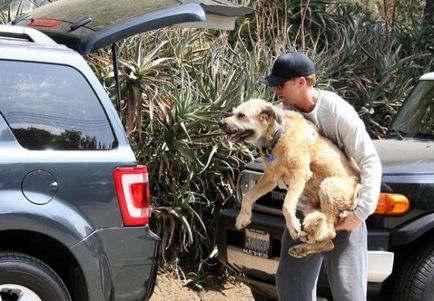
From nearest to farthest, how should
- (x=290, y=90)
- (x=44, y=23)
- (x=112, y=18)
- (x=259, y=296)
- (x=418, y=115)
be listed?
(x=290, y=90) < (x=112, y=18) < (x=44, y=23) < (x=259, y=296) < (x=418, y=115)

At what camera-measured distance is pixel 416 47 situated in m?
10.5

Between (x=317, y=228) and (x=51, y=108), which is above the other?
(x=51, y=108)

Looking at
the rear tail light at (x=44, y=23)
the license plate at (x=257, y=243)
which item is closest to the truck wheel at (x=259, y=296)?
the license plate at (x=257, y=243)

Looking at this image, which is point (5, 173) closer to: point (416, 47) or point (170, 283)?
point (170, 283)

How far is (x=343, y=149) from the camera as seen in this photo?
4.25 metres

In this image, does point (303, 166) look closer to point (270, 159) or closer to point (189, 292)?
point (270, 159)

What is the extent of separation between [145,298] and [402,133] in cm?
287

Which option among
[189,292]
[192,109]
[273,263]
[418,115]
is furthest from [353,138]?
[189,292]

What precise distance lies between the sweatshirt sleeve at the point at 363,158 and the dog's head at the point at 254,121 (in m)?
0.37

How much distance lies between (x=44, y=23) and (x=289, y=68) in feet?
6.28

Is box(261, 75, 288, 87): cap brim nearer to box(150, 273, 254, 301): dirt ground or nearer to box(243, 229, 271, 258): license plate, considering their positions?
box(243, 229, 271, 258): license plate

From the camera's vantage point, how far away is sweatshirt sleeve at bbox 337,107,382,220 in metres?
4.03

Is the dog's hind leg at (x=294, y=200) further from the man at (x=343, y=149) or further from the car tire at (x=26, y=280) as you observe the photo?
the car tire at (x=26, y=280)

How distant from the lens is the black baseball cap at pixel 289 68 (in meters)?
4.12
